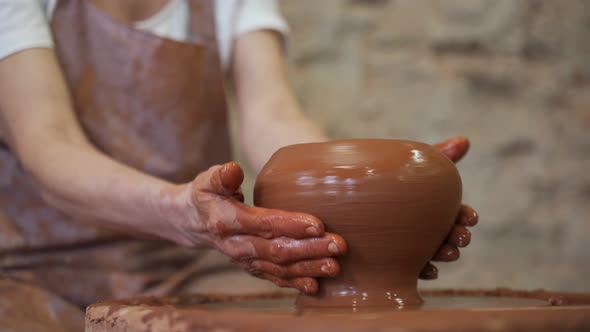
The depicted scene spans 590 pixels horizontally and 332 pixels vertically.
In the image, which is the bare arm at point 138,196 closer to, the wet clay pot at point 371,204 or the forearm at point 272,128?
the wet clay pot at point 371,204

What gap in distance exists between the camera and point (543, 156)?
1870mm

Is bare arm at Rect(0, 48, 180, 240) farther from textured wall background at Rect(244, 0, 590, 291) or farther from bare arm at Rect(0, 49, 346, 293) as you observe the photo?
textured wall background at Rect(244, 0, 590, 291)

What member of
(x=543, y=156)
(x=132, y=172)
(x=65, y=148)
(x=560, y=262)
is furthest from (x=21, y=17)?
(x=560, y=262)

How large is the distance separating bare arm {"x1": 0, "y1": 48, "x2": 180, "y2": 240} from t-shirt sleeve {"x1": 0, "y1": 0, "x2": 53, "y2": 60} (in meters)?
0.02

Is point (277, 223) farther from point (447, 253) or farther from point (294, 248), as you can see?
point (447, 253)

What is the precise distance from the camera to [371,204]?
792 millimetres

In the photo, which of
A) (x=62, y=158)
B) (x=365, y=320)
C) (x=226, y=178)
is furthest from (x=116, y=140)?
(x=365, y=320)

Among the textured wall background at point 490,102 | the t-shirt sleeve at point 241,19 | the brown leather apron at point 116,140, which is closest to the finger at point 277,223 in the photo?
the brown leather apron at point 116,140

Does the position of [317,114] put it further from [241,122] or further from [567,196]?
[567,196]

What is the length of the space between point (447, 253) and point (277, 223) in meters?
0.32

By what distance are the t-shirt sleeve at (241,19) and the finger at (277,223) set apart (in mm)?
811

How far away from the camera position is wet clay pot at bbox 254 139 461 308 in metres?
0.80

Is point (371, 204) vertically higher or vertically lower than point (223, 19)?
lower

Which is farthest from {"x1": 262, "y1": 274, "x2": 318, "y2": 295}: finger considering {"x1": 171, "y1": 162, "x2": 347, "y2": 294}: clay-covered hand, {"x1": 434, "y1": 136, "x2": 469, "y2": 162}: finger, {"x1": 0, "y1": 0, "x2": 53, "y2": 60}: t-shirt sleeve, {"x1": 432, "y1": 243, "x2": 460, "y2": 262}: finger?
{"x1": 0, "y1": 0, "x2": 53, "y2": 60}: t-shirt sleeve
